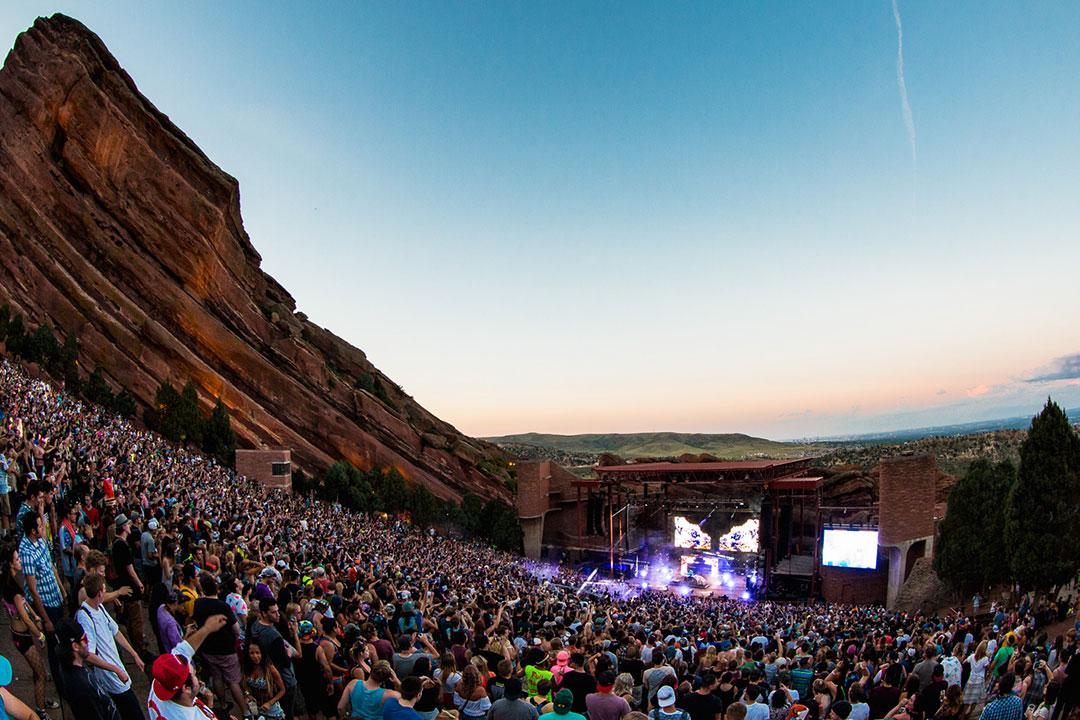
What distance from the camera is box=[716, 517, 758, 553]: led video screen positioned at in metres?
38.0

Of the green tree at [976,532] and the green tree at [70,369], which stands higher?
the green tree at [70,369]

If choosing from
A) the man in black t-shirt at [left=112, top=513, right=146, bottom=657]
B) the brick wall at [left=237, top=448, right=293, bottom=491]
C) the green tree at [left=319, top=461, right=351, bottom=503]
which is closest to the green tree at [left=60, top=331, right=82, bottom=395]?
the brick wall at [left=237, top=448, right=293, bottom=491]

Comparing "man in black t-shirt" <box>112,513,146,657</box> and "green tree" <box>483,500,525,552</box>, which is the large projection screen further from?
"man in black t-shirt" <box>112,513,146,657</box>

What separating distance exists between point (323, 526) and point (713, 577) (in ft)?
73.3

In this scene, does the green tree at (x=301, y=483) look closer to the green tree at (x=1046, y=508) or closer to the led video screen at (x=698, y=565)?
the led video screen at (x=698, y=565)

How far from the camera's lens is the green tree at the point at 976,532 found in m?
28.0

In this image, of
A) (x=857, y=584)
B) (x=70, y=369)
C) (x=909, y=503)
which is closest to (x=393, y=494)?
(x=70, y=369)

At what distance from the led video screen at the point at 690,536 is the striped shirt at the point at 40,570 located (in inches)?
1469

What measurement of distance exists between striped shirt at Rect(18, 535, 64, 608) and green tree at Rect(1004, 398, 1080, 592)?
2789 centimetres

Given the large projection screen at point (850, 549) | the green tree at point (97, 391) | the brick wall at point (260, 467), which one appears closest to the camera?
the large projection screen at point (850, 549)

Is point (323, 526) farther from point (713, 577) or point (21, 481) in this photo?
point (713, 577)

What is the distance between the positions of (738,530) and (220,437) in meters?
33.1

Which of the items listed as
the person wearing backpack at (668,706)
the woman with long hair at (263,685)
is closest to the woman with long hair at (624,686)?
the person wearing backpack at (668,706)

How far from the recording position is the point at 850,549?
34344 millimetres
